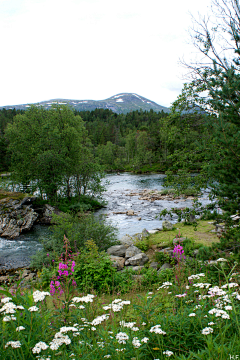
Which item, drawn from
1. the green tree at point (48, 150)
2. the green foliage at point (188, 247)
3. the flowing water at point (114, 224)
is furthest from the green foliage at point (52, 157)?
the green foliage at point (188, 247)

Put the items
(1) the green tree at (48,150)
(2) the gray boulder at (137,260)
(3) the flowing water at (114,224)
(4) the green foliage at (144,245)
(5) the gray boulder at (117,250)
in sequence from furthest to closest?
(1) the green tree at (48,150) < (3) the flowing water at (114,224) < (4) the green foliage at (144,245) < (5) the gray boulder at (117,250) < (2) the gray boulder at (137,260)

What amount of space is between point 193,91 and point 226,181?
522 cm

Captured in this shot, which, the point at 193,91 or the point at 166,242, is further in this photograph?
the point at 166,242

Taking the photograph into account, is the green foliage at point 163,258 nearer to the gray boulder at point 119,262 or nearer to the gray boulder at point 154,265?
the gray boulder at point 154,265

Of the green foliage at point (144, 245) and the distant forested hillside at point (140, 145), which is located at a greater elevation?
the distant forested hillside at point (140, 145)

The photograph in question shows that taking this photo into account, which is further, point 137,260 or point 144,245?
point 144,245

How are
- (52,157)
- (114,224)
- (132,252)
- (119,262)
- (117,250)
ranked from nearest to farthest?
(119,262)
(132,252)
(117,250)
(114,224)
(52,157)

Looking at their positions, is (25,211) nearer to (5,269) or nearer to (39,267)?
(5,269)

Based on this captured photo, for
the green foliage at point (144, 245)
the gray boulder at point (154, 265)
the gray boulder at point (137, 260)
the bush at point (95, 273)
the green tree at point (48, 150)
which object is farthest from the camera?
the green tree at point (48, 150)

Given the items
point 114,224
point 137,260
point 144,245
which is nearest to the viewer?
point 137,260

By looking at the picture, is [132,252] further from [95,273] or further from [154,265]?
[95,273]

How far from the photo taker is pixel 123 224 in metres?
19.4

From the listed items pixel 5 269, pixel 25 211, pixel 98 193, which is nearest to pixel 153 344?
pixel 5 269

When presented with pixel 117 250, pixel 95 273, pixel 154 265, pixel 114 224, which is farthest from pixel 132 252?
pixel 114 224
